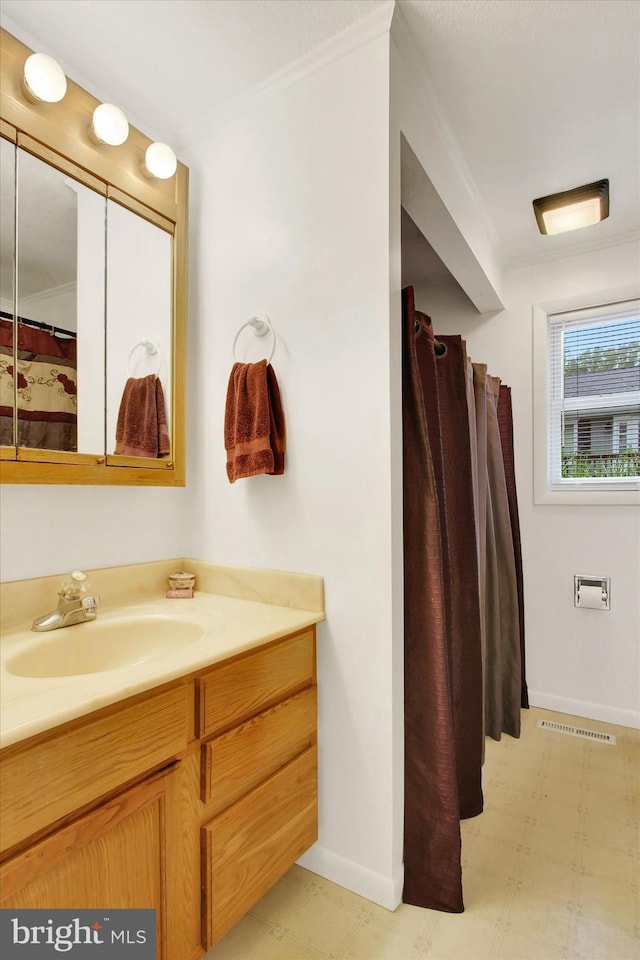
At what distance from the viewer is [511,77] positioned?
1599 mm

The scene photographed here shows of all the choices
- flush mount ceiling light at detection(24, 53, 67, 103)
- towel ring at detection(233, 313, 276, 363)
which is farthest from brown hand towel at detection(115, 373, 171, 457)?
flush mount ceiling light at detection(24, 53, 67, 103)

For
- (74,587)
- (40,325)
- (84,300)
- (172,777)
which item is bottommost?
(172,777)

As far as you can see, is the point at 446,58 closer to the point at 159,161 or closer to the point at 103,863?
the point at 159,161

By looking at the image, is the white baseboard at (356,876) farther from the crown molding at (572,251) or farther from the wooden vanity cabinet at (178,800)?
the crown molding at (572,251)

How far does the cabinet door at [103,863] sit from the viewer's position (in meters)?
0.84

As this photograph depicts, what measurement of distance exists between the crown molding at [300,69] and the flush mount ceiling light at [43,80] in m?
0.56

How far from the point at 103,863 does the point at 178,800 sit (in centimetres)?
18

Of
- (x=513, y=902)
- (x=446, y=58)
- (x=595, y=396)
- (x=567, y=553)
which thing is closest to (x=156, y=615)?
(x=513, y=902)

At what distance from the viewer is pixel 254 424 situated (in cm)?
157

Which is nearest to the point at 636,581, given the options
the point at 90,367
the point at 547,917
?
the point at 547,917

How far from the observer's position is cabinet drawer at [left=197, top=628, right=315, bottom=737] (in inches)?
45.8

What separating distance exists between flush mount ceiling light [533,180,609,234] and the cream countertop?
1.96 metres

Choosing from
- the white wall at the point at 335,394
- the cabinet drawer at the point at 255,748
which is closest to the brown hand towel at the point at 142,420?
the white wall at the point at 335,394

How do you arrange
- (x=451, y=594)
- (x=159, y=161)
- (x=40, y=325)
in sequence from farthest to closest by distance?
(x=451, y=594) → (x=159, y=161) → (x=40, y=325)
